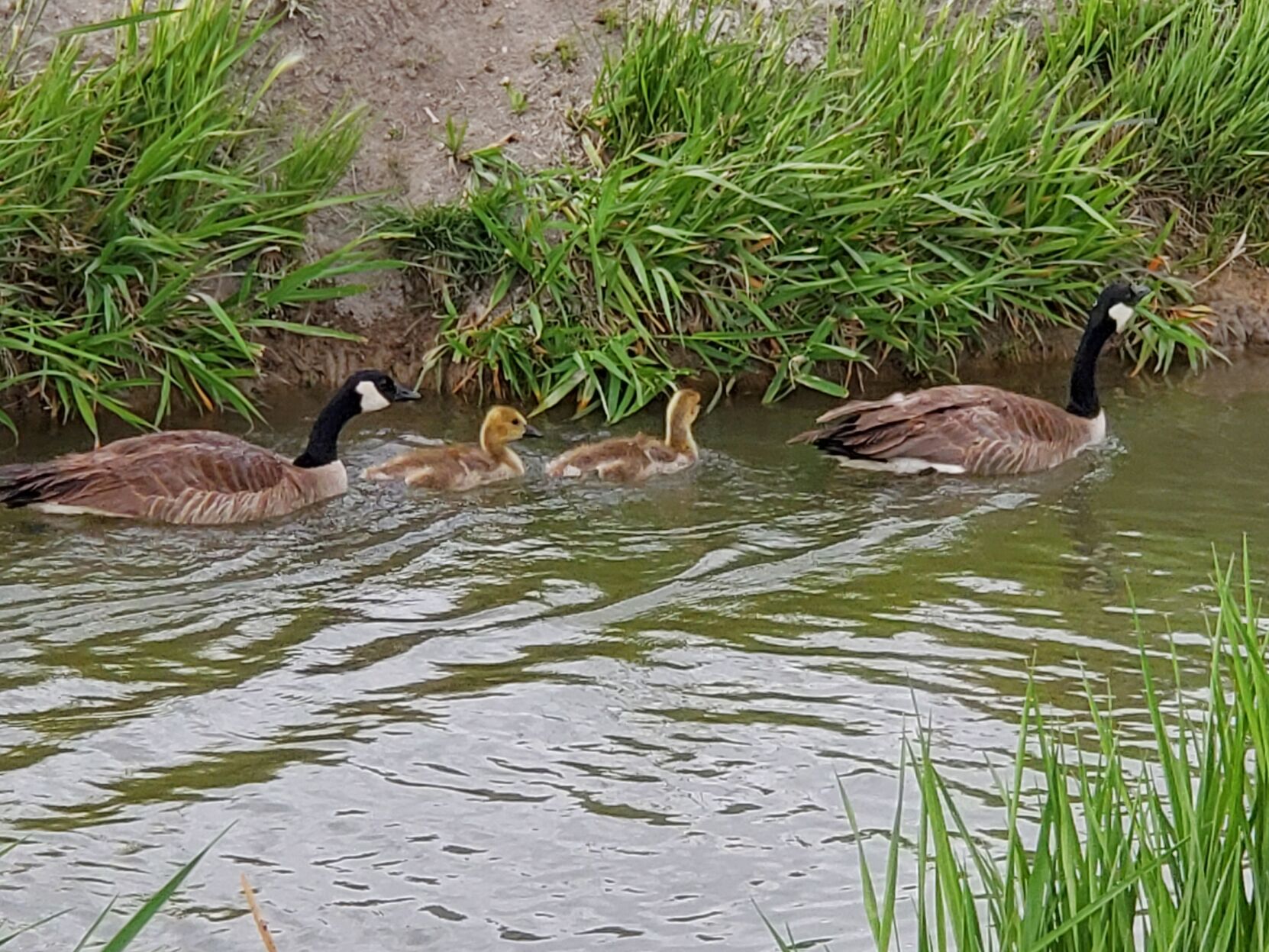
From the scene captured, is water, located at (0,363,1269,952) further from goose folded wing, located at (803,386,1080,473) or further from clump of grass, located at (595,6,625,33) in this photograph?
clump of grass, located at (595,6,625,33)

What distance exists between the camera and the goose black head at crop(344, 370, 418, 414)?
9648mm

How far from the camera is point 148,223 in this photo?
9.75 metres

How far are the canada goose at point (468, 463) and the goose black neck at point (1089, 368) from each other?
2.97 meters

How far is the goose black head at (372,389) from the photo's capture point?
965 centimetres

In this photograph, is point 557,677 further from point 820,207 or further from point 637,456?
point 820,207

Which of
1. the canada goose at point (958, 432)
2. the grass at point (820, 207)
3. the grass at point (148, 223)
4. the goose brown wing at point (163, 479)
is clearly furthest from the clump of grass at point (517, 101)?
the goose brown wing at point (163, 479)

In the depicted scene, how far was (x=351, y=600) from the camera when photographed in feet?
25.7

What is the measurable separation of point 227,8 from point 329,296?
1555 millimetres

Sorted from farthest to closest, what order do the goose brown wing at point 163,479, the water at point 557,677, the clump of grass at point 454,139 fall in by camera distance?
1. the clump of grass at point 454,139
2. the goose brown wing at point 163,479
3. the water at point 557,677

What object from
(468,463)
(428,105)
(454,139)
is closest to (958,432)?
(468,463)

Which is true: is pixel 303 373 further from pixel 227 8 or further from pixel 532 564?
pixel 532 564

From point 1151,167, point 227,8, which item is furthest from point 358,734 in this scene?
point 1151,167

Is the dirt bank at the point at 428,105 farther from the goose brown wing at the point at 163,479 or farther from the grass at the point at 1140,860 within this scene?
the grass at the point at 1140,860

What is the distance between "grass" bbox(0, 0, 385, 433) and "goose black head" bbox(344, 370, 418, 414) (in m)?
0.58
